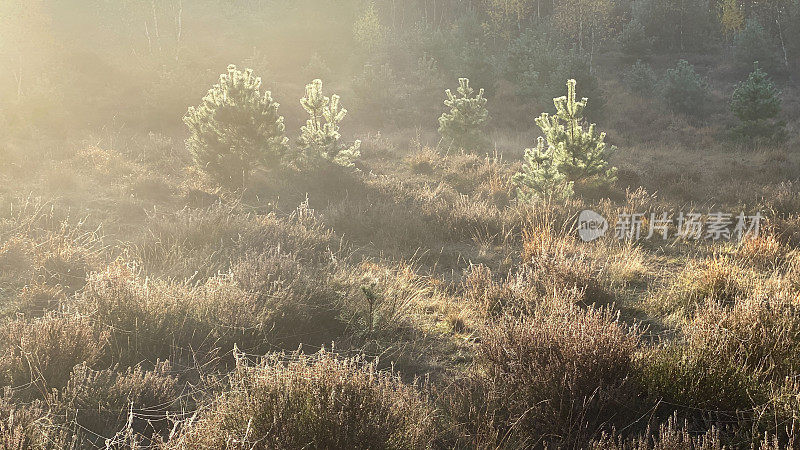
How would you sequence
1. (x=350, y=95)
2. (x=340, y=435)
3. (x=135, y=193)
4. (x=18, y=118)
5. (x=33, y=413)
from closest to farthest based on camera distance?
(x=340, y=435), (x=33, y=413), (x=135, y=193), (x=18, y=118), (x=350, y=95)

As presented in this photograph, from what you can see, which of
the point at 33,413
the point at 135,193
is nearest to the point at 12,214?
the point at 135,193

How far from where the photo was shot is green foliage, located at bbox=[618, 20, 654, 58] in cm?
3450

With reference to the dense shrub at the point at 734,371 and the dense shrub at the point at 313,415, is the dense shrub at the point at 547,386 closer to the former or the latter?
the dense shrub at the point at 734,371

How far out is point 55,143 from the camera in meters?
13.4

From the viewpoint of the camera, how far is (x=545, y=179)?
9461 mm

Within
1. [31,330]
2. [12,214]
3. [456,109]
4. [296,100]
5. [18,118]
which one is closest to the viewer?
[31,330]

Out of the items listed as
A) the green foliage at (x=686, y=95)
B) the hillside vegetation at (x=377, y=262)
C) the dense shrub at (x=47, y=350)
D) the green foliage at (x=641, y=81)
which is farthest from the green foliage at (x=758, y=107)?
the dense shrub at (x=47, y=350)

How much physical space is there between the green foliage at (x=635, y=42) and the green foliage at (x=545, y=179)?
96.8 feet

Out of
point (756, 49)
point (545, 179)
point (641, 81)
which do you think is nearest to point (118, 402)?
point (545, 179)

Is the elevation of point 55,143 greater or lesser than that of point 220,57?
lesser

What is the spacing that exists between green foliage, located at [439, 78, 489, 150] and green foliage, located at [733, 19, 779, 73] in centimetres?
2230

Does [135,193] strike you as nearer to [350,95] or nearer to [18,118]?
[18,118]

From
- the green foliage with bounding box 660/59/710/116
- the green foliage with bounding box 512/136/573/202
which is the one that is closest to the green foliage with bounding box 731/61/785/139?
the green foliage with bounding box 660/59/710/116

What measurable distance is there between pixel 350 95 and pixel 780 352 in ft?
73.3
